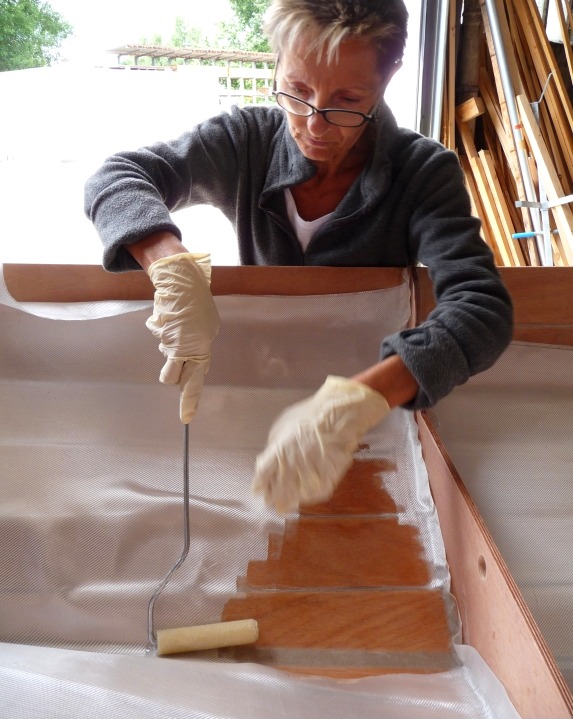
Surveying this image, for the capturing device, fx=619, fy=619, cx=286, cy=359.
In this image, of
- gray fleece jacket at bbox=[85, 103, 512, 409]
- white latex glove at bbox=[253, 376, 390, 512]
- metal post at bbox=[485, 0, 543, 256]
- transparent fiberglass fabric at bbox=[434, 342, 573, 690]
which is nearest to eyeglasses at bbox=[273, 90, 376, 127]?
gray fleece jacket at bbox=[85, 103, 512, 409]

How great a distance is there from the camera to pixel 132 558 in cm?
82

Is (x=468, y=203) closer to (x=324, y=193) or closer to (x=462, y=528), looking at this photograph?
(x=324, y=193)

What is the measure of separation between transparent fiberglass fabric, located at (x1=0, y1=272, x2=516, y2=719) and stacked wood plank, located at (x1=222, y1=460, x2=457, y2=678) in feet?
0.07

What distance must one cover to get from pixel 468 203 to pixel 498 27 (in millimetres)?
1493

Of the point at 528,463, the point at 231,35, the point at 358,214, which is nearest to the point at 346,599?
the point at 528,463

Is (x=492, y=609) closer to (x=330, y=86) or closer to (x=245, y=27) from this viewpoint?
(x=330, y=86)

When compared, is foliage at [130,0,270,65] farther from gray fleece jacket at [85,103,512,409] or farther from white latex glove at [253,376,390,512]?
white latex glove at [253,376,390,512]

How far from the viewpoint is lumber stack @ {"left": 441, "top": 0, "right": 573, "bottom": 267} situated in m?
2.10

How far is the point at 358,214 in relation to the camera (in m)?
1.01

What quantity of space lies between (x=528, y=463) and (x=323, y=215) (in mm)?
538

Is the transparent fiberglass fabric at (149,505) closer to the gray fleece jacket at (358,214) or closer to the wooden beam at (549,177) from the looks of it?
the gray fleece jacket at (358,214)

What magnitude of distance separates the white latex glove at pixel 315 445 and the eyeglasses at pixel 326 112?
0.39m

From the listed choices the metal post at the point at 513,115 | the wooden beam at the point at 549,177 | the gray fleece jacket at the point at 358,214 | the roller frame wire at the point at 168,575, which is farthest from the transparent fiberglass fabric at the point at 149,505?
the metal post at the point at 513,115

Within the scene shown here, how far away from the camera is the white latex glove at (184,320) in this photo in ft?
2.75
